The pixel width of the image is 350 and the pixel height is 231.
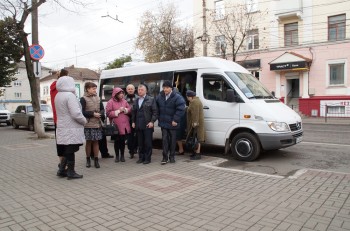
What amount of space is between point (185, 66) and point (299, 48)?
62.7ft

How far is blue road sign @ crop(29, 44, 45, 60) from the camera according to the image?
11616 mm

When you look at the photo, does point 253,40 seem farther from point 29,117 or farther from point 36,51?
point 36,51

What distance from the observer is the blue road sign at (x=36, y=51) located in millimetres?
11616

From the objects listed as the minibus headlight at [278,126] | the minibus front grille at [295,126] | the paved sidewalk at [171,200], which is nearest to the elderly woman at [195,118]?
the paved sidewalk at [171,200]

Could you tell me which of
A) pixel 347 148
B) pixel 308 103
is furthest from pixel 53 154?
pixel 308 103

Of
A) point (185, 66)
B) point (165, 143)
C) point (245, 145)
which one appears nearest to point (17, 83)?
point (185, 66)

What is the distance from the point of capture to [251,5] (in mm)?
26875

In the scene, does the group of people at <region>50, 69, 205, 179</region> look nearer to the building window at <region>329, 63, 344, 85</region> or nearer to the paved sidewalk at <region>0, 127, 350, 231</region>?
the paved sidewalk at <region>0, 127, 350, 231</region>

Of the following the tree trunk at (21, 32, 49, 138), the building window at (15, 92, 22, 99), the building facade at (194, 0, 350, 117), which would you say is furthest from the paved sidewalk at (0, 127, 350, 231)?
the building window at (15, 92, 22, 99)

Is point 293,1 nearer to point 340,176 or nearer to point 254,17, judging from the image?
point 254,17

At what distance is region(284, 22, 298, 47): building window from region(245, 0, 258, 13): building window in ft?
10.1

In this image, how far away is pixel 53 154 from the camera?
29.3 ft

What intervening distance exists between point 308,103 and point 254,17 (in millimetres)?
8990

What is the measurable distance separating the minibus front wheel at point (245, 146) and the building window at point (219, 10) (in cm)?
2252
